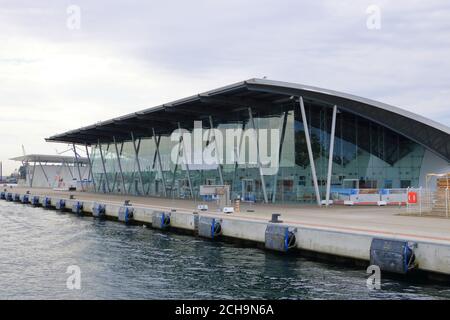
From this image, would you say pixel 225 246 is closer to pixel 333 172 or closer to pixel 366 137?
pixel 333 172

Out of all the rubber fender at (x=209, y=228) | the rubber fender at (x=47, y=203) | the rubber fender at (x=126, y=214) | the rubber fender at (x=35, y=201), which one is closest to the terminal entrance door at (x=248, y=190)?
the rubber fender at (x=126, y=214)

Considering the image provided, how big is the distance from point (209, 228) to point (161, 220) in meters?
5.87

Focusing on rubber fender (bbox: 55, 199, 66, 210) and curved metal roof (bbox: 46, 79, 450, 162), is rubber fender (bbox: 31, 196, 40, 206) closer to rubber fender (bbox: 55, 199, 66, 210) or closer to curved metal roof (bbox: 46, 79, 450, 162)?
rubber fender (bbox: 55, 199, 66, 210)

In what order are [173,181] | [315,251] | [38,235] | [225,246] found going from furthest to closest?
[173,181]
[38,235]
[225,246]
[315,251]

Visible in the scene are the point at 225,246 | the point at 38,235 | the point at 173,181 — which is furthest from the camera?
the point at 173,181

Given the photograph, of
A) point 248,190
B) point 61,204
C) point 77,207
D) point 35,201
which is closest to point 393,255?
point 248,190

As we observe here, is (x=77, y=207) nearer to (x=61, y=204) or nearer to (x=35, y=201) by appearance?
(x=61, y=204)

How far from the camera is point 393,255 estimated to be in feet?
56.5

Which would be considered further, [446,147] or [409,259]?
[446,147]

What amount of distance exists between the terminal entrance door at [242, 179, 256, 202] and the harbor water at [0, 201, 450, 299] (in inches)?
714

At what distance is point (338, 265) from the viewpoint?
19.6 metres

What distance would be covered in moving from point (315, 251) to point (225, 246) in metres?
5.50

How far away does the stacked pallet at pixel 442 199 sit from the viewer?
27.5m
